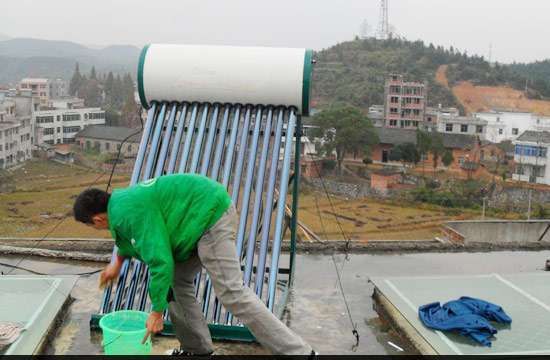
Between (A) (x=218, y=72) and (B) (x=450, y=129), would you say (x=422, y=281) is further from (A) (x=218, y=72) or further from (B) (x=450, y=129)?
(B) (x=450, y=129)

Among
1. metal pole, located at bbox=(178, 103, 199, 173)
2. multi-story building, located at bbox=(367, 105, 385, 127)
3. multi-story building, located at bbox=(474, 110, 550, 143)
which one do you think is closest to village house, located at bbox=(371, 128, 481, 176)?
multi-story building, located at bbox=(367, 105, 385, 127)

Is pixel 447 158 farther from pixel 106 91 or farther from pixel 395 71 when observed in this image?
pixel 106 91

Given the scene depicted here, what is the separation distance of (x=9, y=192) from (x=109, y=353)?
41564 millimetres

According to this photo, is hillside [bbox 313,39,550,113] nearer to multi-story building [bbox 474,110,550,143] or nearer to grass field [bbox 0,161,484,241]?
multi-story building [bbox 474,110,550,143]

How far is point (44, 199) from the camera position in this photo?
40.0 metres

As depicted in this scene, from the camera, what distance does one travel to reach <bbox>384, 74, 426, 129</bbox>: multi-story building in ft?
224

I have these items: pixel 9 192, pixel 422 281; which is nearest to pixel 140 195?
pixel 422 281

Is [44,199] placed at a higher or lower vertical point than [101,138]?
lower

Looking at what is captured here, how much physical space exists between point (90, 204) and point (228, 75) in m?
2.67

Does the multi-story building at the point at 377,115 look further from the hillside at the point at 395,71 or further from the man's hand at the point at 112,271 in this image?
the man's hand at the point at 112,271

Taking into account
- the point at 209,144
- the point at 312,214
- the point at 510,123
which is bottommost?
the point at 312,214

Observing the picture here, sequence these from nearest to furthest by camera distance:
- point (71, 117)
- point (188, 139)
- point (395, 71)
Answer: point (188, 139) < point (71, 117) < point (395, 71)

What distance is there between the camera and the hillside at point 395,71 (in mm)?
82250

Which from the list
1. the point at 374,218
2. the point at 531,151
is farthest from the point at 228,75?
the point at 531,151
